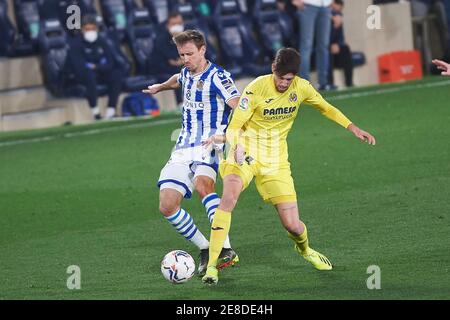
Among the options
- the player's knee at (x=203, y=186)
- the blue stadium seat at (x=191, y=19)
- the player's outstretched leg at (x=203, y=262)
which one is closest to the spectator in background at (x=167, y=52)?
the blue stadium seat at (x=191, y=19)

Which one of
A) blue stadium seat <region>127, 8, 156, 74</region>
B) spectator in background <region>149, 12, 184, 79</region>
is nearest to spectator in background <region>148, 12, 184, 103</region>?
spectator in background <region>149, 12, 184, 79</region>

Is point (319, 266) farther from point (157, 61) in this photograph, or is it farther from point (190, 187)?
point (157, 61)

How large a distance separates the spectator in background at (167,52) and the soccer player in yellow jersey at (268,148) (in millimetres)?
10945

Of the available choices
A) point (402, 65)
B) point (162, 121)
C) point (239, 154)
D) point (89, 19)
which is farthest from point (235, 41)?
point (239, 154)

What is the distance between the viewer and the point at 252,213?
12.6 m

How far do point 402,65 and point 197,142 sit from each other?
13.1 m

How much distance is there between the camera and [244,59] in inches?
901

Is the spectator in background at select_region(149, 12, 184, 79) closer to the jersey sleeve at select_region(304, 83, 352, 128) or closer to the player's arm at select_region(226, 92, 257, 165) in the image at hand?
the jersey sleeve at select_region(304, 83, 352, 128)

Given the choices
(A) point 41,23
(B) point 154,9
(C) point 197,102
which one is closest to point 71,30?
(A) point 41,23

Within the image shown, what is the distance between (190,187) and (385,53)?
1393cm

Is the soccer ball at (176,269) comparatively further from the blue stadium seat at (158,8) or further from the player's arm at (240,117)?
the blue stadium seat at (158,8)

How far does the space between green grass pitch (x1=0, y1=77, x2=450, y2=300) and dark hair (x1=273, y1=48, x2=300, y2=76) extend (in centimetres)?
149

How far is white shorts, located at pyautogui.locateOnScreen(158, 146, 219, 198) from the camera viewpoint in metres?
10.1

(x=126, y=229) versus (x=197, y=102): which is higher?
(x=197, y=102)
